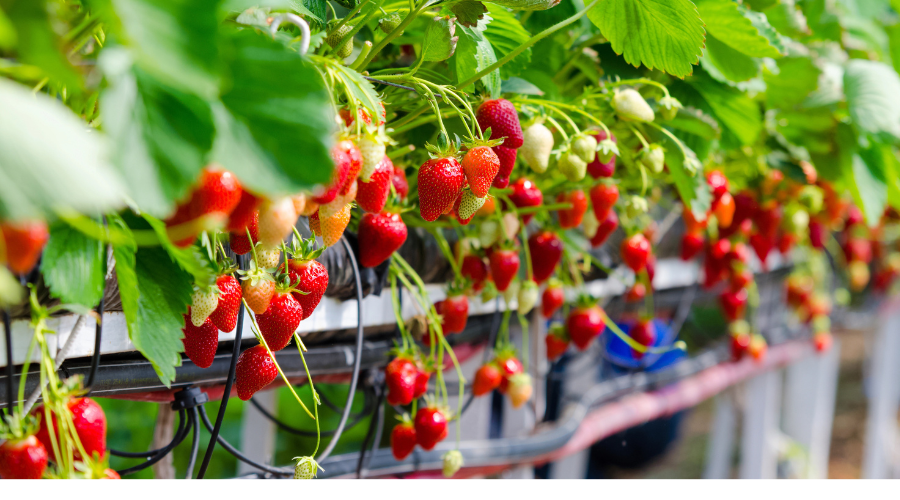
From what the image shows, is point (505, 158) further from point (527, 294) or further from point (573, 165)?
point (527, 294)

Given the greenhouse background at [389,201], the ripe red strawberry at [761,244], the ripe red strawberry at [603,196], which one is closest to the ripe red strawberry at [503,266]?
the greenhouse background at [389,201]

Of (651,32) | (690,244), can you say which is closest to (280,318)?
(651,32)

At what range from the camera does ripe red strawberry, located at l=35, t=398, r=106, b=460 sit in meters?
0.38

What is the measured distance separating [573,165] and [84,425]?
0.42 metres

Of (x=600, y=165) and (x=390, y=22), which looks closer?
(x=390, y=22)

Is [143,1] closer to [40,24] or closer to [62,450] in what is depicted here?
[40,24]

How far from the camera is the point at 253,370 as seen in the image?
47 cm

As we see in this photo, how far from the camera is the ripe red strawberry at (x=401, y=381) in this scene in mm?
660

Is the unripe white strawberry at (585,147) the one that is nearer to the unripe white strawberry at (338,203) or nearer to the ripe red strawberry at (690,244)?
the unripe white strawberry at (338,203)

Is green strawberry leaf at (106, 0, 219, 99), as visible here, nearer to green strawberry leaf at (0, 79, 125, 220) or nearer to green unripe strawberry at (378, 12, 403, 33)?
green strawberry leaf at (0, 79, 125, 220)

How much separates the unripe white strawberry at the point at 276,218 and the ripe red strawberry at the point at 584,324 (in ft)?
2.14

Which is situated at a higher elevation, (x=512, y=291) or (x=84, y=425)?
(x=84, y=425)

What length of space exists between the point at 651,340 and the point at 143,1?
1.03 metres

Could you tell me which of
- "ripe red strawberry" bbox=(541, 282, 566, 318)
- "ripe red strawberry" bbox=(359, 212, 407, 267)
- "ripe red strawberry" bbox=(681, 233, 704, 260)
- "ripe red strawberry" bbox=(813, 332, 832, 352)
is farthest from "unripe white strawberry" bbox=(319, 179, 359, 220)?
"ripe red strawberry" bbox=(813, 332, 832, 352)
